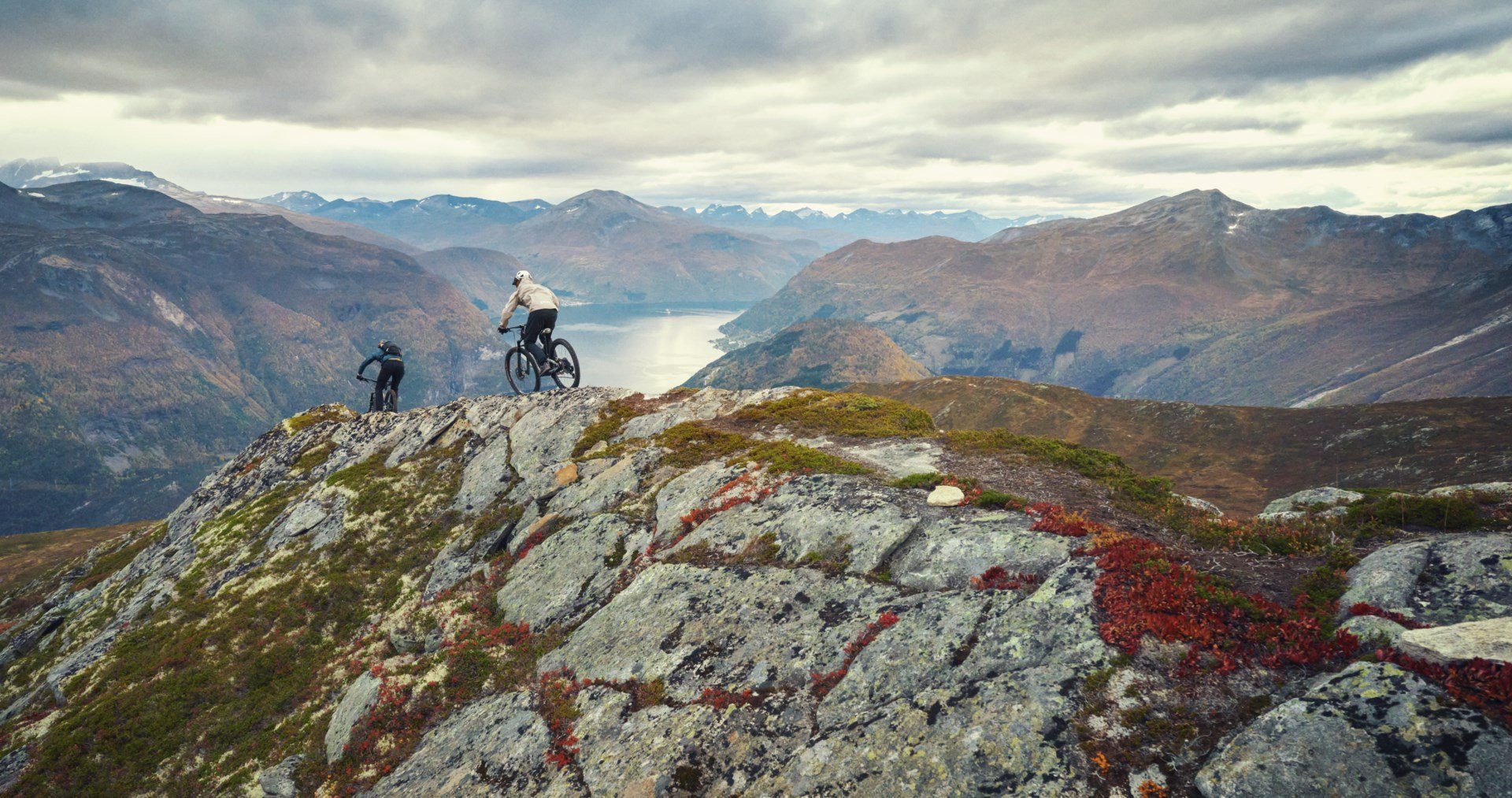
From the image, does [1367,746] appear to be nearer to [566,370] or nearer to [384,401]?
[566,370]

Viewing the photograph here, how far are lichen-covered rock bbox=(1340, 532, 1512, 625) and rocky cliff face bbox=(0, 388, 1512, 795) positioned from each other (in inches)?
2.1

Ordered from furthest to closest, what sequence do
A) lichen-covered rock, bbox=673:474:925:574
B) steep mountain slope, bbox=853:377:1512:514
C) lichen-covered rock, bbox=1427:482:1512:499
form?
steep mountain slope, bbox=853:377:1512:514, lichen-covered rock, bbox=673:474:925:574, lichen-covered rock, bbox=1427:482:1512:499

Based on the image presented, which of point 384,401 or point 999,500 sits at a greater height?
point 999,500

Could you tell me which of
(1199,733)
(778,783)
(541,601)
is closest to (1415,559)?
(1199,733)

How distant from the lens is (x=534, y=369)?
32.3m

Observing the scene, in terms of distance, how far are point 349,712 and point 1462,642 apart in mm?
20314

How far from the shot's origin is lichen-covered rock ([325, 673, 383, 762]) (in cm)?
1434

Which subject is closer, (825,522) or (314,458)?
(825,522)

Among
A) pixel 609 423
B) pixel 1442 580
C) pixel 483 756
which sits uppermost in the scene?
pixel 1442 580

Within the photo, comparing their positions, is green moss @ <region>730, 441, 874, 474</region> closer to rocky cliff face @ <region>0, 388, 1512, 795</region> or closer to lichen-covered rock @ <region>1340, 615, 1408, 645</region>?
rocky cliff face @ <region>0, 388, 1512, 795</region>

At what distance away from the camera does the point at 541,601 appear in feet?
53.9

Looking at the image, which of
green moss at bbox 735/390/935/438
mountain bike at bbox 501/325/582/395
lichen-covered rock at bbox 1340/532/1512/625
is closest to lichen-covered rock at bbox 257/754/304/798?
green moss at bbox 735/390/935/438

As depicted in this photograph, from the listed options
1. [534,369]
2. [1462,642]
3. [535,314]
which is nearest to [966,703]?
[1462,642]

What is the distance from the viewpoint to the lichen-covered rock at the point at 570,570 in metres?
15.9
